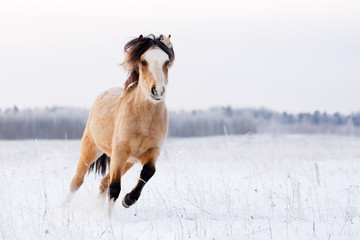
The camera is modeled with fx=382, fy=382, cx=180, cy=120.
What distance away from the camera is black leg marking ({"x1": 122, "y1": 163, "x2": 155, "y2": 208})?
4.81 metres

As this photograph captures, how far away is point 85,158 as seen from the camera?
21.4ft

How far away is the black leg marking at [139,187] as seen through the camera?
15.8 feet

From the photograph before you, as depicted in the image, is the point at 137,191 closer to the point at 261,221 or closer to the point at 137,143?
the point at 137,143

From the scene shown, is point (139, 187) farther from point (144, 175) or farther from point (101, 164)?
point (101, 164)

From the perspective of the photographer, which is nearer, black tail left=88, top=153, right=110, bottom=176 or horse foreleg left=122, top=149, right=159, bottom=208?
horse foreleg left=122, top=149, right=159, bottom=208

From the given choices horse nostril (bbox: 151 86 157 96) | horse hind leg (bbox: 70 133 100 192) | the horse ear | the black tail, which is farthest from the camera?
the black tail

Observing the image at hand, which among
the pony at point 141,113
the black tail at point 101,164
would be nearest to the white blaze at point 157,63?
the pony at point 141,113

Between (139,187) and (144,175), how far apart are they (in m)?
0.16

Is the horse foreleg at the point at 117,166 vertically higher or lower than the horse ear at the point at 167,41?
lower

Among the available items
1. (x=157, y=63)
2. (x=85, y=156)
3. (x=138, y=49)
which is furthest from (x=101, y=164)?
(x=157, y=63)

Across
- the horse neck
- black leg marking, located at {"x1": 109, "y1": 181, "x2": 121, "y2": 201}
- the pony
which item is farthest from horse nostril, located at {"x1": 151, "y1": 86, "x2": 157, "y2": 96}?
black leg marking, located at {"x1": 109, "y1": 181, "x2": 121, "y2": 201}

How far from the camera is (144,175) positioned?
4.88 meters

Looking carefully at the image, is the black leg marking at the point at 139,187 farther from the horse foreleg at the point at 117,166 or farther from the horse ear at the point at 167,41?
the horse ear at the point at 167,41

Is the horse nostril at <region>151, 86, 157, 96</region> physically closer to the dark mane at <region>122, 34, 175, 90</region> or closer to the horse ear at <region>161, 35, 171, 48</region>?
the dark mane at <region>122, 34, 175, 90</region>
